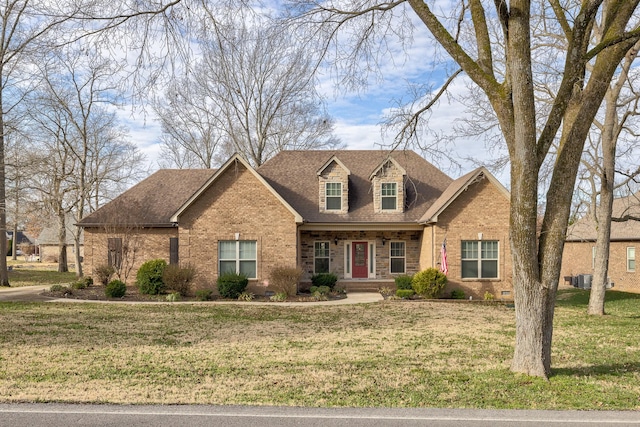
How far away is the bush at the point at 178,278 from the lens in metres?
21.8

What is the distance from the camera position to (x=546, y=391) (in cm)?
766

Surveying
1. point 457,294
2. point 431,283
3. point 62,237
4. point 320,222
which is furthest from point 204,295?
point 62,237

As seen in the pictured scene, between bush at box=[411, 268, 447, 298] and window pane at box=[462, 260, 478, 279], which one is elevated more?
window pane at box=[462, 260, 478, 279]

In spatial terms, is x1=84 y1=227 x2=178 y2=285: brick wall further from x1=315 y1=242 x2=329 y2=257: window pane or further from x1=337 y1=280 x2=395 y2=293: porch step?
x1=337 y1=280 x2=395 y2=293: porch step

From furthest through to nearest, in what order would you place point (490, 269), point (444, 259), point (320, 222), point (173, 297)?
point (320, 222) < point (490, 269) < point (444, 259) < point (173, 297)

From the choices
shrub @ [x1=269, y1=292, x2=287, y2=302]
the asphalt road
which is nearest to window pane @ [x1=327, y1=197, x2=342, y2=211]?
shrub @ [x1=269, y1=292, x2=287, y2=302]

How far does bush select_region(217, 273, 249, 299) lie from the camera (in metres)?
21.7

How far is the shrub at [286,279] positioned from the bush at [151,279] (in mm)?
4725

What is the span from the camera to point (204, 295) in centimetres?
2134

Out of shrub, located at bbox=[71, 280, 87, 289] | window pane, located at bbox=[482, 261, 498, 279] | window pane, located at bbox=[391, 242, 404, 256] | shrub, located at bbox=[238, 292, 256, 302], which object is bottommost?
shrub, located at bbox=[238, 292, 256, 302]

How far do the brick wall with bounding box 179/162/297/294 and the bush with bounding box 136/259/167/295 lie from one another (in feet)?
3.74

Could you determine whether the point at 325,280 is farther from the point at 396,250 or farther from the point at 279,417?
the point at 279,417

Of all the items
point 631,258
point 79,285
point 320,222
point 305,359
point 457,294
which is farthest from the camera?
point 631,258

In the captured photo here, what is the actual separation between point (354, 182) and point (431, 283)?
23.2 feet
